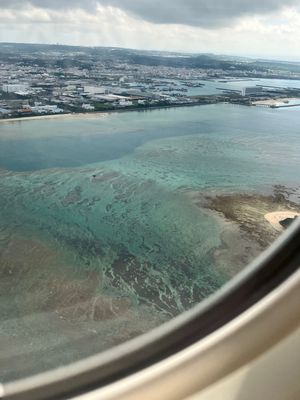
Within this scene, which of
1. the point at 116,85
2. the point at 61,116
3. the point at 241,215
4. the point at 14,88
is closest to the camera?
the point at 241,215

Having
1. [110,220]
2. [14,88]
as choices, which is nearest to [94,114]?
[14,88]

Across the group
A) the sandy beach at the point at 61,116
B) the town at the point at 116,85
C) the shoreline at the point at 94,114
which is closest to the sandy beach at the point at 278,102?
the town at the point at 116,85

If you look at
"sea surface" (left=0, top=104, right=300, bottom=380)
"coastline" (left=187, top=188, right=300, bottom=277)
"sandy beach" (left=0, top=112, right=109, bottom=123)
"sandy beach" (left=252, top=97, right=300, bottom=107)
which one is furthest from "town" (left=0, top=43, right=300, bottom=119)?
"coastline" (left=187, top=188, right=300, bottom=277)

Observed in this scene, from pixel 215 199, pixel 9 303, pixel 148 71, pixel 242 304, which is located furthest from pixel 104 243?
pixel 148 71

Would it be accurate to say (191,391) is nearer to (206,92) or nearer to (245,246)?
(245,246)

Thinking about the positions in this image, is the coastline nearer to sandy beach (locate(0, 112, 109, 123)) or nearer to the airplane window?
the airplane window

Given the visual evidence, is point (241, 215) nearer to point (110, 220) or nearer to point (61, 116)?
point (110, 220)

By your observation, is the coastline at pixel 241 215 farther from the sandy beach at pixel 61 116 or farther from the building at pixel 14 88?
the building at pixel 14 88
